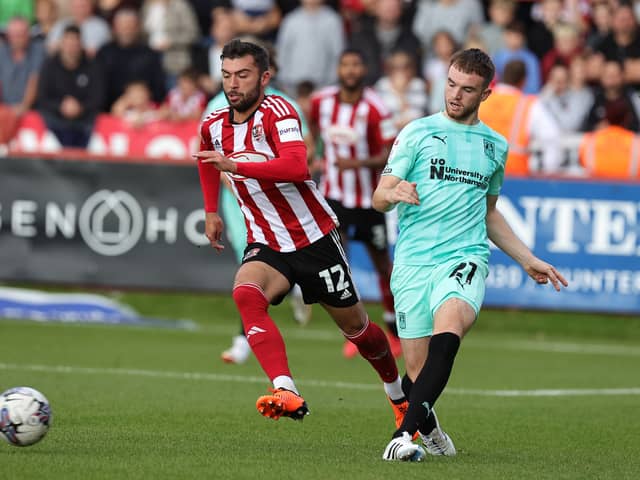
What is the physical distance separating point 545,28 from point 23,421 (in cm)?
1309

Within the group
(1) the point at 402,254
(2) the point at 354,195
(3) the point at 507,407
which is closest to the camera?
(1) the point at 402,254

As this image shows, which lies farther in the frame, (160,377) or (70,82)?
(70,82)

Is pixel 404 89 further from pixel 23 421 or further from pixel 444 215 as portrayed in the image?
pixel 23 421

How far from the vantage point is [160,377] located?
10.8 meters

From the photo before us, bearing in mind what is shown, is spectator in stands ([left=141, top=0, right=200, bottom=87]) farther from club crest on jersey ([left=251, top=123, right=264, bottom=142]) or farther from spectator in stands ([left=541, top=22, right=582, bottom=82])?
club crest on jersey ([left=251, top=123, right=264, bottom=142])

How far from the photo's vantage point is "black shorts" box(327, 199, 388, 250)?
12.5 metres

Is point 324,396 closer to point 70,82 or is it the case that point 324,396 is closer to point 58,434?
point 58,434

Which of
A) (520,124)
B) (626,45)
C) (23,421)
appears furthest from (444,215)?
(626,45)

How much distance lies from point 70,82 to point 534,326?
7309 mm

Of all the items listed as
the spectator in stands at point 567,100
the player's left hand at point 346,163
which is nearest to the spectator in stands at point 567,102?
the spectator in stands at point 567,100

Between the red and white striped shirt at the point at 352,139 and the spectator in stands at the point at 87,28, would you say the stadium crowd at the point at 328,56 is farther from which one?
the red and white striped shirt at the point at 352,139

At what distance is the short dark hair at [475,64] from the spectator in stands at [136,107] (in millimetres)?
10892

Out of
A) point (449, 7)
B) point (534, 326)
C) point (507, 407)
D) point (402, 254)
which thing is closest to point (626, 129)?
point (534, 326)

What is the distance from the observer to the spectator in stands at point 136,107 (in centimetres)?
1780
